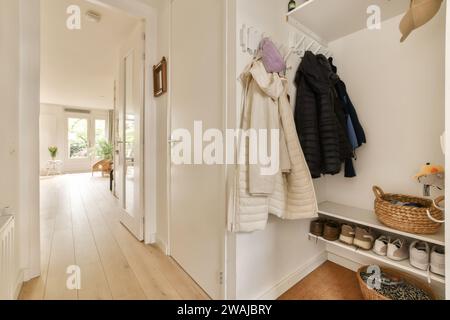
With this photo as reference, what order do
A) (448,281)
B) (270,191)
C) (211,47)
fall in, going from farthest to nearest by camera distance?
(211,47)
(270,191)
(448,281)

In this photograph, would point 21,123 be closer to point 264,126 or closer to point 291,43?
point 264,126

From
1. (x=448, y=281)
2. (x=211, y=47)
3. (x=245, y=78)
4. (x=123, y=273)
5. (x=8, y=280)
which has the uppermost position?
(x=211, y=47)

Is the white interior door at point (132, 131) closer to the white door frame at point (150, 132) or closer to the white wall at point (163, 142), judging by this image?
the white door frame at point (150, 132)

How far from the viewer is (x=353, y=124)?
1.45 metres

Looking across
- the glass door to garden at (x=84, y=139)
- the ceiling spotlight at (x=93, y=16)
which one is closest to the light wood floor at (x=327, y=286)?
the ceiling spotlight at (x=93, y=16)

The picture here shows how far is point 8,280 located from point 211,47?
166cm

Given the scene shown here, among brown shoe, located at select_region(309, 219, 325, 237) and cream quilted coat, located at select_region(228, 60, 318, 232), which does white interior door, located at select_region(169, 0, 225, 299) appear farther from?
brown shoe, located at select_region(309, 219, 325, 237)

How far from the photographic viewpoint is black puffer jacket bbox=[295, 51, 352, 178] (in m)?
1.22

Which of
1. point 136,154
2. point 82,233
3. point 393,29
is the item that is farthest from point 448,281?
point 82,233

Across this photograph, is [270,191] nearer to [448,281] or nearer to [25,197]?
[448,281]

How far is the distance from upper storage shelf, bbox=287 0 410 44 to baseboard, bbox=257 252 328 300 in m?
1.67

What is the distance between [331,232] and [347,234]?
95 millimetres

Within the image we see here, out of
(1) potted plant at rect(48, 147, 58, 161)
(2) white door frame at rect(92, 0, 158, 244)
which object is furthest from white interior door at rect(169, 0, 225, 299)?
(1) potted plant at rect(48, 147, 58, 161)

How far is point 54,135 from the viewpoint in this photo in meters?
6.72
